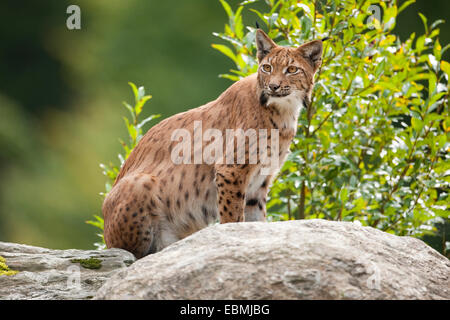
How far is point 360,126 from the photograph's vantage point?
625cm

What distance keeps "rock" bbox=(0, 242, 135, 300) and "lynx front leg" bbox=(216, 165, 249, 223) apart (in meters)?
0.87

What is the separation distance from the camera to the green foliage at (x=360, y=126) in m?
5.76

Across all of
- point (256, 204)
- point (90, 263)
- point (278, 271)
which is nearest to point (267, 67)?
point (256, 204)

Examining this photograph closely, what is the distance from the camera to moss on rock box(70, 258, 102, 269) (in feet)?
14.5

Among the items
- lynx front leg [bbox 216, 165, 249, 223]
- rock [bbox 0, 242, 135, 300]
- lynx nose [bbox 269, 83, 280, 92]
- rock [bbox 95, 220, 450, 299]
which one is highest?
lynx nose [bbox 269, 83, 280, 92]

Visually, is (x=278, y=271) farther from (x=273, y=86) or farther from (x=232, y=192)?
(x=273, y=86)

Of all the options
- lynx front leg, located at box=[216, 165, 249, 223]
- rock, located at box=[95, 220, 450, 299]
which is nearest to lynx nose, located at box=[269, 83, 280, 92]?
lynx front leg, located at box=[216, 165, 249, 223]

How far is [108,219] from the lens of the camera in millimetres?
5234

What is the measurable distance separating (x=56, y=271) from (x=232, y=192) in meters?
1.52

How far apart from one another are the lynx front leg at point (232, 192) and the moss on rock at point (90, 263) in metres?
1.13

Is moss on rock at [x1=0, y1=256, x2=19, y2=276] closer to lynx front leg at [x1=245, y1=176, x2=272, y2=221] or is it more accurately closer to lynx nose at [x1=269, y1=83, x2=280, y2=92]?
lynx front leg at [x1=245, y1=176, x2=272, y2=221]

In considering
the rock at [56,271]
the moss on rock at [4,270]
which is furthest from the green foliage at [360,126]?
the moss on rock at [4,270]

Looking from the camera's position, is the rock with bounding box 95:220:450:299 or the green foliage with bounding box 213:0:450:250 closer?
the rock with bounding box 95:220:450:299
